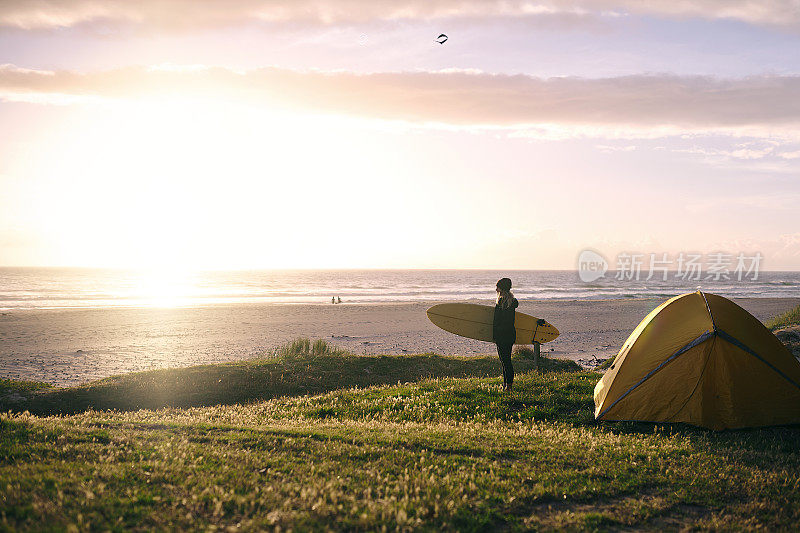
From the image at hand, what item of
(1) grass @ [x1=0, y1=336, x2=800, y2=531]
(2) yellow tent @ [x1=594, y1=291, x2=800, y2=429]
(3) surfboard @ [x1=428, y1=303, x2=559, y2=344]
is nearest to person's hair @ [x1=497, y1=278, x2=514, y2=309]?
Result: (1) grass @ [x1=0, y1=336, x2=800, y2=531]

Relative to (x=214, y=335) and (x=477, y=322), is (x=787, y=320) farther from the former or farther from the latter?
(x=214, y=335)

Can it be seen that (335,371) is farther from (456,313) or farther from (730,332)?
(730,332)

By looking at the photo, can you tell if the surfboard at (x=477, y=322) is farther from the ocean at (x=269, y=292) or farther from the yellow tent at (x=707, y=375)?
the ocean at (x=269, y=292)

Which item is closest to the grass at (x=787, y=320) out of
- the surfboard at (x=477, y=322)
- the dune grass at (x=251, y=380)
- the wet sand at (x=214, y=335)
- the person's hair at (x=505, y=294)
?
the wet sand at (x=214, y=335)

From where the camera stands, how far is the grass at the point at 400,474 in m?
5.68

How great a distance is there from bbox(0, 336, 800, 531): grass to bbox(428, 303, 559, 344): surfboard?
5.88 m

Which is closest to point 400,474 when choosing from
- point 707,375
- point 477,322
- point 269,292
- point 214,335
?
point 707,375

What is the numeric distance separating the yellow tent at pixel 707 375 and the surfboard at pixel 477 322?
6.45 m

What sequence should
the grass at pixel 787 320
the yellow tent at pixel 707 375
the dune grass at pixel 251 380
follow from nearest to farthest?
the yellow tent at pixel 707 375
the dune grass at pixel 251 380
the grass at pixel 787 320

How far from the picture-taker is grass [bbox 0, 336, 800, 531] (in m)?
5.68

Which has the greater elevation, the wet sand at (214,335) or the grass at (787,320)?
the grass at (787,320)

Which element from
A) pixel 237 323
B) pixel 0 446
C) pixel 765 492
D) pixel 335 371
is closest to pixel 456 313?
pixel 335 371

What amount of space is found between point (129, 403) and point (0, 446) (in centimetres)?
883

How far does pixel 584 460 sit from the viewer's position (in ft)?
27.1
